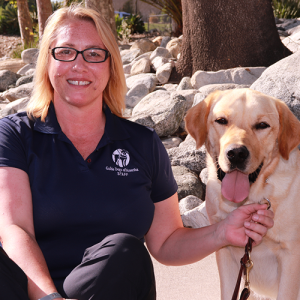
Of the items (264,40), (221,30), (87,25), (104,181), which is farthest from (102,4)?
(104,181)

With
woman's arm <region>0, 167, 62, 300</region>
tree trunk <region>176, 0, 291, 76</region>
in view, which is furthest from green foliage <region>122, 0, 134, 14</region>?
woman's arm <region>0, 167, 62, 300</region>

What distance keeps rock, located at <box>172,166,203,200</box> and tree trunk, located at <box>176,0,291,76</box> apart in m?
2.65

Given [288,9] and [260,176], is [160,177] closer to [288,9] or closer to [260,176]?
[260,176]

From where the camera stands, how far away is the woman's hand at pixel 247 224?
1.81 meters

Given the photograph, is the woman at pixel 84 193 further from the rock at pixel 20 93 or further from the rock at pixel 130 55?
the rock at pixel 130 55

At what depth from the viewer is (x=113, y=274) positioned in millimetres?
1557

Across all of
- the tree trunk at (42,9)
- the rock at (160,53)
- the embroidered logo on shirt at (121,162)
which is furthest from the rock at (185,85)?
the tree trunk at (42,9)

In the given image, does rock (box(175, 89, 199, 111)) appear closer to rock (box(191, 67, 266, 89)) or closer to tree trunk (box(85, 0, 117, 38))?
rock (box(191, 67, 266, 89))

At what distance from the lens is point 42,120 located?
2.05 meters

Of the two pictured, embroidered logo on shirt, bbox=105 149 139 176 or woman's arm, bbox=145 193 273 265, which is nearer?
woman's arm, bbox=145 193 273 265

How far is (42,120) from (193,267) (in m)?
1.72

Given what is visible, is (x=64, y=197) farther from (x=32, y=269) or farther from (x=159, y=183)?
(x=159, y=183)

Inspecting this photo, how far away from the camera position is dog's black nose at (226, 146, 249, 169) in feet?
6.72

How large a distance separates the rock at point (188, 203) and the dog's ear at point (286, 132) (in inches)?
58.5
